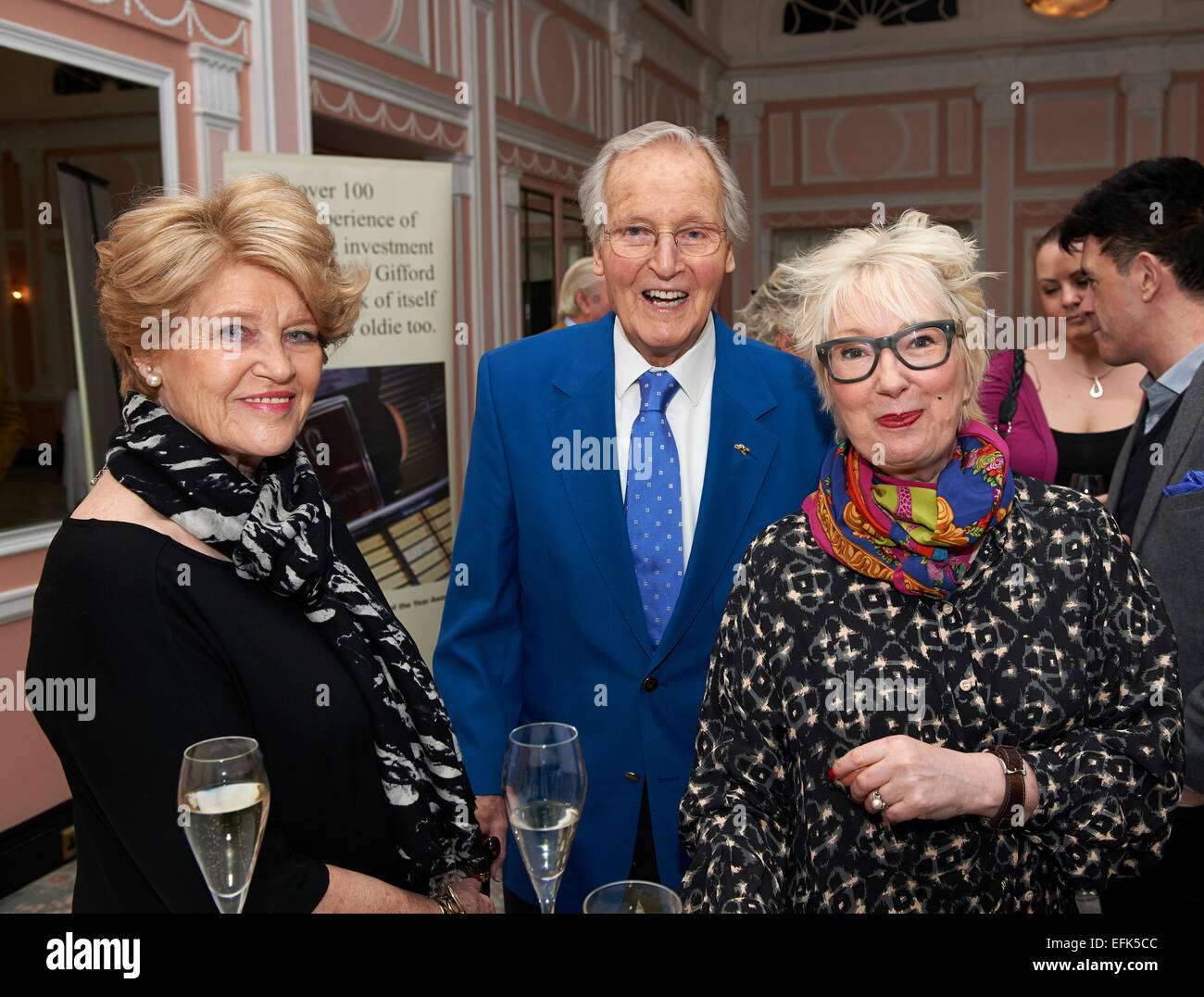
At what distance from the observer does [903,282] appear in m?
1.40

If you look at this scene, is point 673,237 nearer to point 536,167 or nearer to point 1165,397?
point 1165,397

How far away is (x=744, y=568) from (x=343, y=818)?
674mm

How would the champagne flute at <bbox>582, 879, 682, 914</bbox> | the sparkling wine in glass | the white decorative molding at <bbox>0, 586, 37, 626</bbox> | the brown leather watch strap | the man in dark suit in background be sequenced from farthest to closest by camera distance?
the white decorative molding at <bbox>0, 586, 37, 626</bbox>, the sparkling wine in glass, the man in dark suit in background, the brown leather watch strap, the champagne flute at <bbox>582, 879, 682, 914</bbox>

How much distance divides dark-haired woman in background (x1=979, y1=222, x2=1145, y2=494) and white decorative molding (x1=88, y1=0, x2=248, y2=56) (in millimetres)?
3315

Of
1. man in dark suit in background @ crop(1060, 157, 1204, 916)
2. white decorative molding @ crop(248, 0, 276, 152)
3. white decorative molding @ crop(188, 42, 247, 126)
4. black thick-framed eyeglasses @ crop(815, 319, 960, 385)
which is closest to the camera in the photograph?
black thick-framed eyeglasses @ crop(815, 319, 960, 385)

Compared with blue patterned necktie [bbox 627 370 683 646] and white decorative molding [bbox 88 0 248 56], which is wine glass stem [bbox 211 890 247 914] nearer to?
blue patterned necktie [bbox 627 370 683 646]

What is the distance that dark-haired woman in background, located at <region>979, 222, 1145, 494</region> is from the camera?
2.81 meters

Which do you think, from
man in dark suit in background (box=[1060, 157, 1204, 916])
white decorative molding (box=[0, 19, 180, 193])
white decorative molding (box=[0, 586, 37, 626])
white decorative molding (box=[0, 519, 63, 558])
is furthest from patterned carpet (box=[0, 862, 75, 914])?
man in dark suit in background (box=[1060, 157, 1204, 916])

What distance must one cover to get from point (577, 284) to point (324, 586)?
11.8ft

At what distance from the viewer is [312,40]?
4.96 metres

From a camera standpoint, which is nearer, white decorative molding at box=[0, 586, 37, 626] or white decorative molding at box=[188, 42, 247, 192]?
white decorative molding at box=[0, 586, 37, 626]

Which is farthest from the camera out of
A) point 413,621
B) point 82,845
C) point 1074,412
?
point 413,621

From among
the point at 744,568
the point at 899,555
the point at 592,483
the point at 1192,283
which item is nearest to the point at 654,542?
the point at 592,483

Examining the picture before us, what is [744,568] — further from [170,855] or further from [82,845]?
[82,845]
